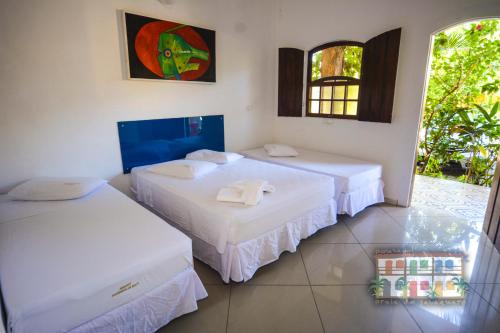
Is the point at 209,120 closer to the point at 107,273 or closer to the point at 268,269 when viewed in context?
the point at 268,269

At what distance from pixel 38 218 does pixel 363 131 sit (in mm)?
3414

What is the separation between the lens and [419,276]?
6.59ft

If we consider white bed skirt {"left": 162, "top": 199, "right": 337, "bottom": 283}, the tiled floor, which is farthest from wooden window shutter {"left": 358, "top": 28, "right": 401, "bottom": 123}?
white bed skirt {"left": 162, "top": 199, "right": 337, "bottom": 283}

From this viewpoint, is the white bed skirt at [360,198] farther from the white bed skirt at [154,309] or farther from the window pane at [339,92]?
the white bed skirt at [154,309]

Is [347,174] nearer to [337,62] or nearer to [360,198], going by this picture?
[360,198]

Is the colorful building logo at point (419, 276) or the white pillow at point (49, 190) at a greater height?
the white pillow at point (49, 190)

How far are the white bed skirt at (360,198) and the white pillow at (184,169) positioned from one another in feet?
4.67

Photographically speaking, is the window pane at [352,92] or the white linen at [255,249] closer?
the white linen at [255,249]

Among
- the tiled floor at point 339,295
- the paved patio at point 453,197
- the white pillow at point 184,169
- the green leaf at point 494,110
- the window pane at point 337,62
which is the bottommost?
the tiled floor at point 339,295

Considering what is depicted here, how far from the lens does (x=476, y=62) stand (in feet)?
12.3

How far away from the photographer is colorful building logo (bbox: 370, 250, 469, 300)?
184cm

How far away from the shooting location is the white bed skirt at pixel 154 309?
4.08 ft

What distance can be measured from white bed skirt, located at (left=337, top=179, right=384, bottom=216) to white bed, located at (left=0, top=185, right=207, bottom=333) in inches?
68.5

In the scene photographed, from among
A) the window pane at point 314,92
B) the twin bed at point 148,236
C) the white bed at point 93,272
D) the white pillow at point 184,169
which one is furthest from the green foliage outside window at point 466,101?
the white bed at point 93,272
